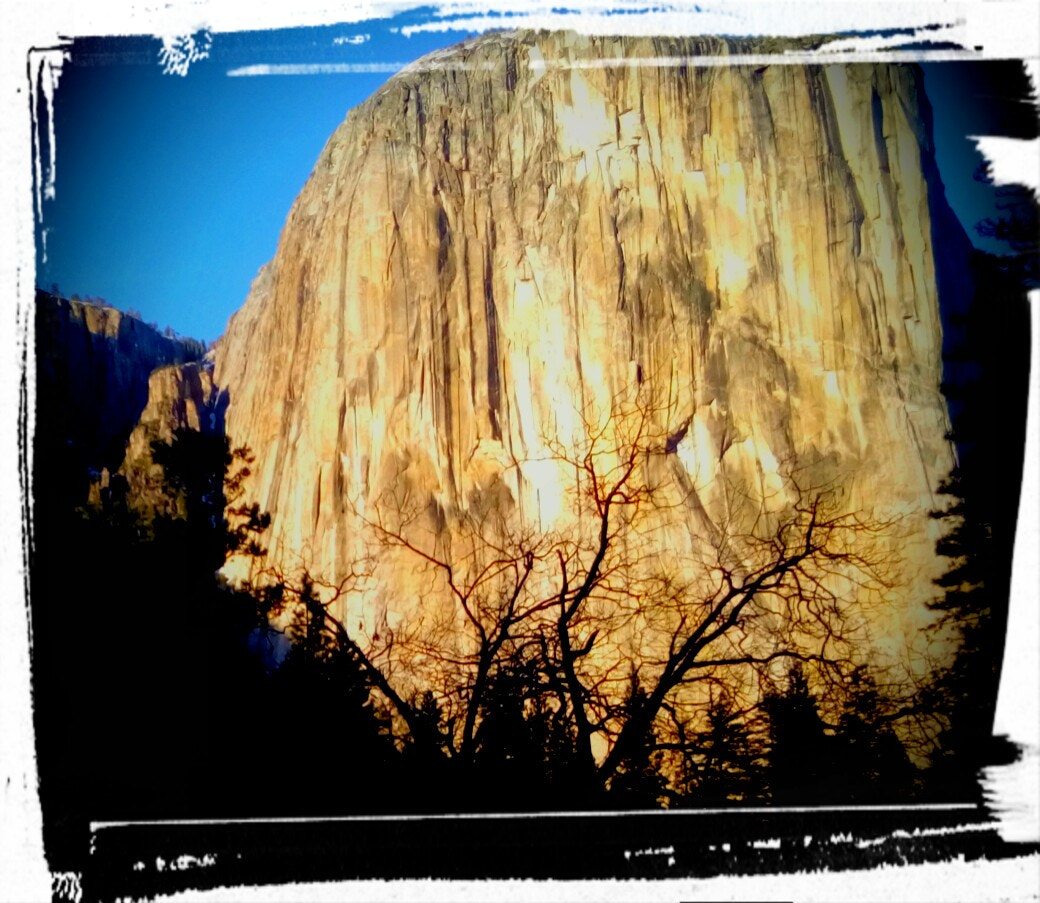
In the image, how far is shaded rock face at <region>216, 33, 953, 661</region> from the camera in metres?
2.73

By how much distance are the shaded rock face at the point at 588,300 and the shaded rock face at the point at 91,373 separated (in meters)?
0.23

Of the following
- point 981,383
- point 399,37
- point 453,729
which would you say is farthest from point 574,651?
point 399,37

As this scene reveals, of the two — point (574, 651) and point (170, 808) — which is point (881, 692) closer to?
point (574, 651)

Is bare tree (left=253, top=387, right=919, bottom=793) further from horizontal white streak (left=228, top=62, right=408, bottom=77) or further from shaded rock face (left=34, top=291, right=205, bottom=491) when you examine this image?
horizontal white streak (left=228, top=62, right=408, bottom=77)

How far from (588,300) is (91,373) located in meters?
1.59

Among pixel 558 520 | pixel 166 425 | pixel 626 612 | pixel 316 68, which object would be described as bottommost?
pixel 626 612

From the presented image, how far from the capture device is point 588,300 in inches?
113

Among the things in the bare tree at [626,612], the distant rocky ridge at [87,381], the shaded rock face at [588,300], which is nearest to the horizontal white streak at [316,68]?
the shaded rock face at [588,300]

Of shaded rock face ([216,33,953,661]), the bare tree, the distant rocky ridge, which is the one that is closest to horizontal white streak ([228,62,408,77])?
shaded rock face ([216,33,953,661])

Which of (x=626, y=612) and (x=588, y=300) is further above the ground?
(x=588, y=300)

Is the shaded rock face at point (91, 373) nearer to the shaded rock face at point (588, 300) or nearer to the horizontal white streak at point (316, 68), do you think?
the shaded rock face at point (588, 300)

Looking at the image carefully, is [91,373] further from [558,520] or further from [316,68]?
[558,520]

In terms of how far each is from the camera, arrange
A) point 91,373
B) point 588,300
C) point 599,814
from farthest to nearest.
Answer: point 588,300 < point 91,373 < point 599,814

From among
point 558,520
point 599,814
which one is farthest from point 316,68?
point 599,814
